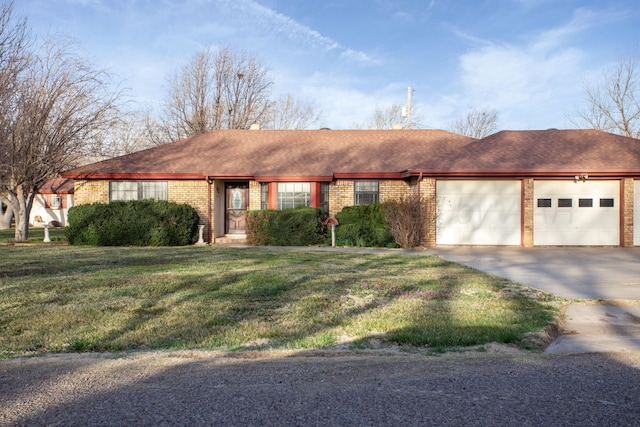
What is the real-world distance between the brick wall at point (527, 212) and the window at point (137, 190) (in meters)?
13.2

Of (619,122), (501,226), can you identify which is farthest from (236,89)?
(619,122)

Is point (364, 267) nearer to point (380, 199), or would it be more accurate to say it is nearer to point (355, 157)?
point (380, 199)

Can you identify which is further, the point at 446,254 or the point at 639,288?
the point at 446,254

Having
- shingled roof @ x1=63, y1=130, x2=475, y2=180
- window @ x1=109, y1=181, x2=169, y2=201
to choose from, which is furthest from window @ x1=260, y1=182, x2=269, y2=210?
window @ x1=109, y1=181, x2=169, y2=201

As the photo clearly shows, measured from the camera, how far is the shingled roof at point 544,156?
639 inches

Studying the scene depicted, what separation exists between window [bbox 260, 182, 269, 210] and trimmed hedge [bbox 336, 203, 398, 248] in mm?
3350

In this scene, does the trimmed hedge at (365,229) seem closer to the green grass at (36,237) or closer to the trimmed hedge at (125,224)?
the trimmed hedge at (125,224)

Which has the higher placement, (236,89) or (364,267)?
(236,89)

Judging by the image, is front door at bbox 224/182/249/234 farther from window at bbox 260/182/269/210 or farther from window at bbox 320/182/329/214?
window at bbox 320/182/329/214

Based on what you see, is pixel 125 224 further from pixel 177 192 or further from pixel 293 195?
pixel 293 195

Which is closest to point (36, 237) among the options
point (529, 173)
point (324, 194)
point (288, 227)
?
point (288, 227)

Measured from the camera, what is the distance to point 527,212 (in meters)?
16.5

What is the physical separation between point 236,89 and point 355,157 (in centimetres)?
1925

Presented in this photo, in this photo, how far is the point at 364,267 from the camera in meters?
10.5
